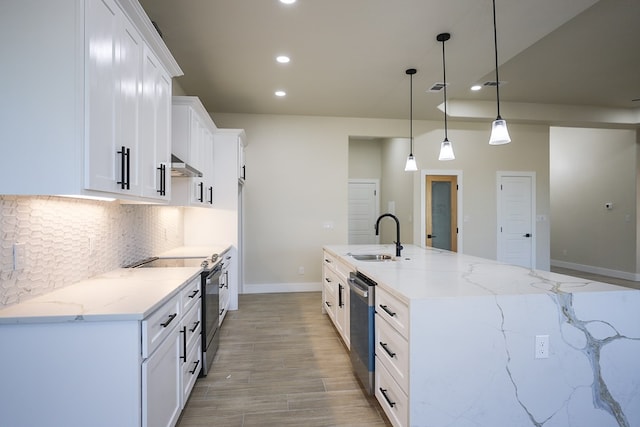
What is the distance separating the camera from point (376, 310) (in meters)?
2.14

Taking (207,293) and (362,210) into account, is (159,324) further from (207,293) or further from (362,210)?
(362,210)

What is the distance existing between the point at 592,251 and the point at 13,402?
894cm

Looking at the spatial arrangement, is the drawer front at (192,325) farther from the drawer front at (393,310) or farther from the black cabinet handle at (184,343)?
the drawer front at (393,310)

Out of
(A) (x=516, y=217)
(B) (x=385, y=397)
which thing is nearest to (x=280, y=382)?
(B) (x=385, y=397)

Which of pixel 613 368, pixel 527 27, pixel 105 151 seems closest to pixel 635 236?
pixel 527 27

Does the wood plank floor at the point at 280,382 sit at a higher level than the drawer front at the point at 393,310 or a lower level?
lower

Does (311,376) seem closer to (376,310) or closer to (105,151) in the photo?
(376,310)

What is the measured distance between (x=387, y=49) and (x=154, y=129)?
2300 mm

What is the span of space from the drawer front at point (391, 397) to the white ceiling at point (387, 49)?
264 centimetres

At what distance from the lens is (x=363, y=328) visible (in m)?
2.31

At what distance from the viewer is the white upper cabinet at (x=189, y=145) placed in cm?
322

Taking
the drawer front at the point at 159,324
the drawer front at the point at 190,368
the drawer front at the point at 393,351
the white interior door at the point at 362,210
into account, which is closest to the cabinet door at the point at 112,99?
the drawer front at the point at 159,324

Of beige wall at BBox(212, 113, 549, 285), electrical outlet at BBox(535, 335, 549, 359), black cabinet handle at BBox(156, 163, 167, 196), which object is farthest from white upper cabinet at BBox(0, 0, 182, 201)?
beige wall at BBox(212, 113, 549, 285)

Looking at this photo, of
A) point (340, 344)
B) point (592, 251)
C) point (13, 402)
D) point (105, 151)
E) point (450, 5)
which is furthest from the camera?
point (592, 251)
